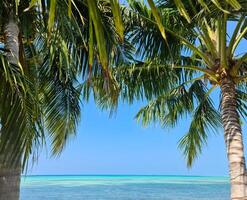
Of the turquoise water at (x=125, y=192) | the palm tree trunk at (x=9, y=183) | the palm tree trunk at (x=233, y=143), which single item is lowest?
the turquoise water at (x=125, y=192)

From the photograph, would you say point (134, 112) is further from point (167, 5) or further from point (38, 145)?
point (38, 145)

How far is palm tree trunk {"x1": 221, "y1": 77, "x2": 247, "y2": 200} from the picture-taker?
5520mm

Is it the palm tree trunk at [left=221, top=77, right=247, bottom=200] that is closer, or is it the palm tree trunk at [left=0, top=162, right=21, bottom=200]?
the palm tree trunk at [left=0, top=162, right=21, bottom=200]

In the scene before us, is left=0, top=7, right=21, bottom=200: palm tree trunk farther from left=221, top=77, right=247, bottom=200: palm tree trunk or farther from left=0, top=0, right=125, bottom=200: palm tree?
left=221, top=77, right=247, bottom=200: palm tree trunk

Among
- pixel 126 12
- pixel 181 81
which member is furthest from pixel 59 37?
pixel 181 81

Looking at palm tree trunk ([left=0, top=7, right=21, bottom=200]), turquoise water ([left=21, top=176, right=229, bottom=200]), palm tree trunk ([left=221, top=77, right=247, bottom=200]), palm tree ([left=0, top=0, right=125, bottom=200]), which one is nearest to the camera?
palm tree ([left=0, top=0, right=125, bottom=200])

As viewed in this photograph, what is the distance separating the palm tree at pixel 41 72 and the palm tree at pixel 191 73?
70cm

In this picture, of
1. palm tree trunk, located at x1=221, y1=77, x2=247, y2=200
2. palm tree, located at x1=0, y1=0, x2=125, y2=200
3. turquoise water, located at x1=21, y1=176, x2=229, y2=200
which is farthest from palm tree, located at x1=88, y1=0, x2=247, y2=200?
turquoise water, located at x1=21, y1=176, x2=229, y2=200

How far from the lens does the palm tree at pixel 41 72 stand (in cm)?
342

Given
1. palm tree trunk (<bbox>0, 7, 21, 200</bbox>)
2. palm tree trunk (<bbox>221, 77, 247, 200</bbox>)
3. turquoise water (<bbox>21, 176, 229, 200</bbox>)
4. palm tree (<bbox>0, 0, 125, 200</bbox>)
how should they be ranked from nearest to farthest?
palm tree (<bbox>0, 0, 125, 200</bbox>), palm tree trunk (<bbox>0, 7, 21, 200</bbox>), palm tree trunk (<bbox>221, 77, 247, 200</bbox>), turquoise water (<bbox>21, 176, 229, 200</bbox>)

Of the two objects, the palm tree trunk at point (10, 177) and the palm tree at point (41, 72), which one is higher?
the palm tree at point (41, 72)

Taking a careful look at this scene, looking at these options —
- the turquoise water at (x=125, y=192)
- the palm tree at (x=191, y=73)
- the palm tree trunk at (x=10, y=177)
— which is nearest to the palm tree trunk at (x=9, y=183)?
the palm tree trunk at (x=10, y=177)

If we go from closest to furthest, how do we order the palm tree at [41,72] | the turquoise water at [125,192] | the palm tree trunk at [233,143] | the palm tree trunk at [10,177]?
the palm tree at [41,72] → the palm tree trunk at [10,177] → the palm tree trunk at [233,143] → the turquoise water at [125,192]

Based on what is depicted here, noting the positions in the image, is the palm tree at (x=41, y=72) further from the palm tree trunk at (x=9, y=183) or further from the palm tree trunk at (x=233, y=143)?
the palm tree trunk at (x=233, y=143)
